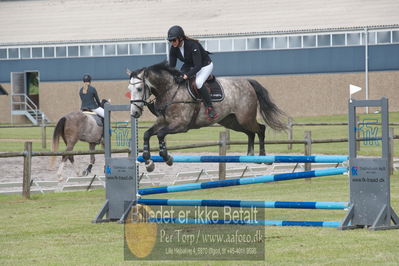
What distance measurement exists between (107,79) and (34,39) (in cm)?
555

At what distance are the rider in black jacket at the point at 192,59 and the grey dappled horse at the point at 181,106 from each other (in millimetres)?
119

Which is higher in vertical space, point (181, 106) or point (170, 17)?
point (170, 17)

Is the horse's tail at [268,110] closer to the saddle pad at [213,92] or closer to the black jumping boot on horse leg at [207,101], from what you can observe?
the saddle pad at [213,92]

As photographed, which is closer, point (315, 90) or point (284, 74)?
point (315, 90)

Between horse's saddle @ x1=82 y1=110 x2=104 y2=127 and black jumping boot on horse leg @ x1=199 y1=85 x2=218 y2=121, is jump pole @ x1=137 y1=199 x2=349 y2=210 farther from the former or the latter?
horse's saddle @ x1=82 y1=110 x2=104 y2=127

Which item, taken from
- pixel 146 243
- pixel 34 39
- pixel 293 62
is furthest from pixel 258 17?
pixel 146 243

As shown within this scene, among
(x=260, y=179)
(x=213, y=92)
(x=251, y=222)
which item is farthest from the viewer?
(x=213, y=92)

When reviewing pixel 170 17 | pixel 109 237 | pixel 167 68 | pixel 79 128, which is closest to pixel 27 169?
pixel 79 128

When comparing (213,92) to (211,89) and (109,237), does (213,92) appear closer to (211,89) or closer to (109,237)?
(211,89)

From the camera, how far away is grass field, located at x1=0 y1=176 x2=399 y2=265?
768 centimetres

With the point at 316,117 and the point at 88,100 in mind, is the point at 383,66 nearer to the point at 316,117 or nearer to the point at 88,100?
the point at 316,117

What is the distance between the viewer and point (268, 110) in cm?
1120

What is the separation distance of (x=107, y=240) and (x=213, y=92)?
254cm

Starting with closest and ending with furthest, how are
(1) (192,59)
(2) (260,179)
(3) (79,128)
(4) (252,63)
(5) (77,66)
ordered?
1. (2) (260,179)
2. (1) (192,59)
3. (3) (79,128)
4. (4) (252,63)
5. (5) (77,66)
